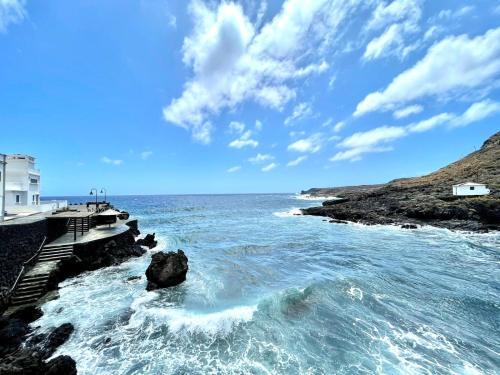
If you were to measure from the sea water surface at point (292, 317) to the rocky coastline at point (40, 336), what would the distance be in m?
0.63

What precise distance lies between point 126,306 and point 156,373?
606 centimetres

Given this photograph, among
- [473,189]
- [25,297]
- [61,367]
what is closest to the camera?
[61,367]

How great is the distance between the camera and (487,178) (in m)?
63.5

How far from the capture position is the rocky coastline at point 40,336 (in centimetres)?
825

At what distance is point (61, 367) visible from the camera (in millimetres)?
8398

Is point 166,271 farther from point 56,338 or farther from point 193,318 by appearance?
point 56,338

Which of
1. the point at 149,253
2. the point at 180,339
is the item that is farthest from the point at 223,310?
the point at 149,253

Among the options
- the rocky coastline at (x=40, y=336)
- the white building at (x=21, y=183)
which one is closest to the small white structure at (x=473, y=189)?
the rocky coastline at (x=40, y=336)

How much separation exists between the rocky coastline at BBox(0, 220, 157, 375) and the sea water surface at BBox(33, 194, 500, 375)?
2.07ft

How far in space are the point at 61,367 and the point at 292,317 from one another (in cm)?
A: 951

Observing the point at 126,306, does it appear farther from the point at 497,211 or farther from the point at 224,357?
the point at 497,211

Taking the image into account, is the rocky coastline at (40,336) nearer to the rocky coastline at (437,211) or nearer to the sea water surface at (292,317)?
the sea water surface at (292,317)

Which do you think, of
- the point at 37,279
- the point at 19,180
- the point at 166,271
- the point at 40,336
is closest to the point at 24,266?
the point at 37,279

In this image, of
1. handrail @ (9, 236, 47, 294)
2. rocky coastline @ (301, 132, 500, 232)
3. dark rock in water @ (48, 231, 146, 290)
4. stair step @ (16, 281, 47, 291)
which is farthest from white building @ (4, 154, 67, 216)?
rocky coastline @ (301, 132, 500, 232)
